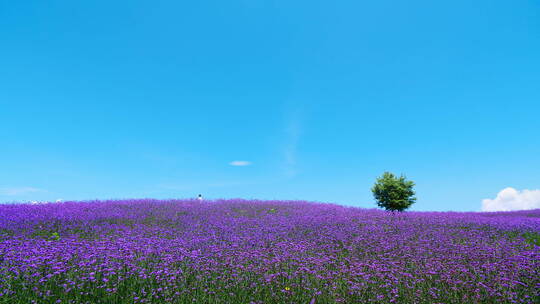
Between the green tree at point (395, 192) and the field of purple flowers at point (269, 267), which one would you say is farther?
the green tree at point (395, 192)

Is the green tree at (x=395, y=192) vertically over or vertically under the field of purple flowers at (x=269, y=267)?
over

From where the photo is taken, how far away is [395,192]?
843 inches

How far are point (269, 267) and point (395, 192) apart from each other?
699 inches

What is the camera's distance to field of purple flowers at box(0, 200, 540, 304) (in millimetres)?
4797

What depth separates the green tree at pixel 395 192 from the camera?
21344 mm

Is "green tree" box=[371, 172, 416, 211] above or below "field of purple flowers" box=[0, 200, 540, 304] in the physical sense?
above

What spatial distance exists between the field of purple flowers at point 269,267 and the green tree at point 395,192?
38.3 feet

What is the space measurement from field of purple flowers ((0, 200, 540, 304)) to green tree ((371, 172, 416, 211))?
11.7 meters

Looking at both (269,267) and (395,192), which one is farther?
(395,192)

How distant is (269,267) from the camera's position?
18.9ft

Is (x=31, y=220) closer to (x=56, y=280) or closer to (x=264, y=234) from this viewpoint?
(x=56, y=280)

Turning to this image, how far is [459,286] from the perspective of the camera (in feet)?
17.2

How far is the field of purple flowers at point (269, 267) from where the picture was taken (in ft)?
15.7

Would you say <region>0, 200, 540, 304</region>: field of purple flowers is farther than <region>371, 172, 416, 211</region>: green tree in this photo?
No
